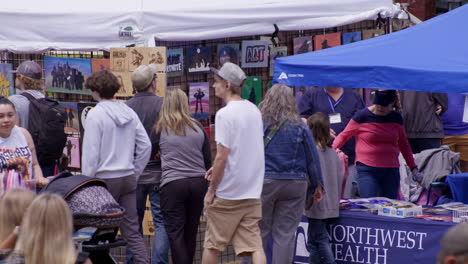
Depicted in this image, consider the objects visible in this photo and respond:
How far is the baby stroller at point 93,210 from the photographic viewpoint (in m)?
5.32

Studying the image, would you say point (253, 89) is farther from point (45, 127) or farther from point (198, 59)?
point (45, 127)

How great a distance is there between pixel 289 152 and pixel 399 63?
1.17m

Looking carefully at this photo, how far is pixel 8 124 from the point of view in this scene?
6543 mm

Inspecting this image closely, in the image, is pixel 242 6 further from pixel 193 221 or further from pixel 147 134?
→ pixel 193 221

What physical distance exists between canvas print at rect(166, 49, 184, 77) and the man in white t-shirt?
8.19 feet

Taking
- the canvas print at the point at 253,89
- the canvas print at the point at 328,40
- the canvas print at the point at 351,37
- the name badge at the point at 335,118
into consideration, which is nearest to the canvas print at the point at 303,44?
the canvas print at the point at 328,40

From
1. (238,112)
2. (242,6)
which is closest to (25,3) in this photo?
(242,6)

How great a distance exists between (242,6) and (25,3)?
2.36 metres

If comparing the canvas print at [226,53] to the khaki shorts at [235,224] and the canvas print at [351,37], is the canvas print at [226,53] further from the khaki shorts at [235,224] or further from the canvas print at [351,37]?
the khaki shorts at [235,224]

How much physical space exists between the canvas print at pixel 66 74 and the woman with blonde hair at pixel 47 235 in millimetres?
5056

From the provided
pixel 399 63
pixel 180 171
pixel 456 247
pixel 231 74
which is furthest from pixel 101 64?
pixel 456 247

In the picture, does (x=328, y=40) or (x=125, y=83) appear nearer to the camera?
(x=125, y=83)

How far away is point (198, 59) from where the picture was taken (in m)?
9.42

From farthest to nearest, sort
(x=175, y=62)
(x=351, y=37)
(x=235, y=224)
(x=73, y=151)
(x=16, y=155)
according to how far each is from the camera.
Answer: (x=351, y=37)
(x=73, y=151)
(x=175, y=62)
(x=16, y=155)
(x=235, y=224)
